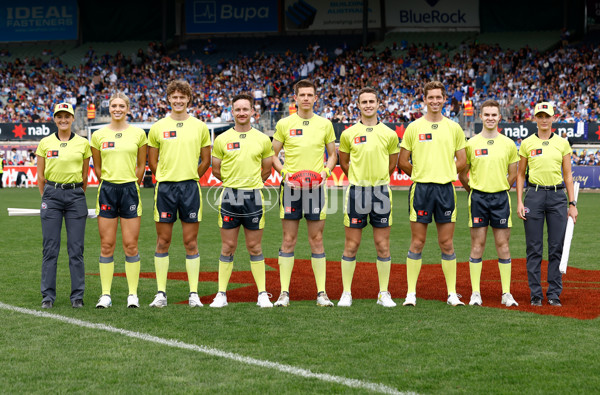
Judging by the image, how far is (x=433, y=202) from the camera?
7.41m

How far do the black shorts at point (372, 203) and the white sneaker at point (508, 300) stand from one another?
1455 mm

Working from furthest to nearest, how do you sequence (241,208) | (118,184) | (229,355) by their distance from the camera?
(241,208) < (118,184) < (229,355)

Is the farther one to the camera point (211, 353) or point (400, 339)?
point (400, 339)

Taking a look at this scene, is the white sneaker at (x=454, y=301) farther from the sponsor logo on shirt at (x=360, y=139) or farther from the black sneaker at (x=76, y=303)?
the black sneaker at (x=76, y=303)

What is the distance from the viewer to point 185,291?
339 inches

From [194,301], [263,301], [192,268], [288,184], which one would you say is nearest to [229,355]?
[263,301]

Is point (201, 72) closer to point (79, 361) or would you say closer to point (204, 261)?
point (204, 261)

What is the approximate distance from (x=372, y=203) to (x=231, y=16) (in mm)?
40386

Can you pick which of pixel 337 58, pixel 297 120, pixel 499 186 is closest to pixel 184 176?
pixel 297 120

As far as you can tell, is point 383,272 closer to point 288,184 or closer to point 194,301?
point 288,184

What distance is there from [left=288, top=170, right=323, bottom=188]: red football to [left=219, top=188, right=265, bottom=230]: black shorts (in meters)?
0.40

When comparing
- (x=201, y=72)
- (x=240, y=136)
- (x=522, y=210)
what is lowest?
(x=522, y=210)

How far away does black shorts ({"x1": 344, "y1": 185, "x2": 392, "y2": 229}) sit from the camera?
293 inches

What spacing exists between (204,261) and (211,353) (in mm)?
5881
